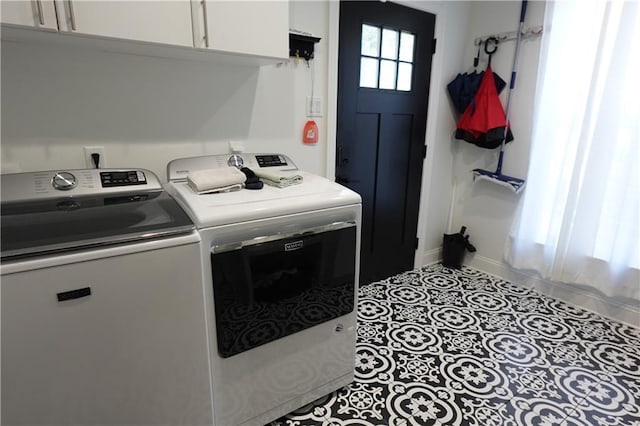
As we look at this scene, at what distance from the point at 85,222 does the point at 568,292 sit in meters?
3.09

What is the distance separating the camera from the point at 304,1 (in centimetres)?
207

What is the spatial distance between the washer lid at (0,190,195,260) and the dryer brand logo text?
37cm

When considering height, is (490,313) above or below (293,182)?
below

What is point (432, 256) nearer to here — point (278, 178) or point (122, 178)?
point (278, 178)

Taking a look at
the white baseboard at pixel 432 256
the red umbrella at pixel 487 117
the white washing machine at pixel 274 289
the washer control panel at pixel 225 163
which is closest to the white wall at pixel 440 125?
the white baseboard at pixel 432 256

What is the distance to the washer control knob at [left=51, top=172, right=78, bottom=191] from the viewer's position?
139cm

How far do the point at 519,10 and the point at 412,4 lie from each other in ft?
2.75

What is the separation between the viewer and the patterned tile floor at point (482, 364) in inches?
66.8

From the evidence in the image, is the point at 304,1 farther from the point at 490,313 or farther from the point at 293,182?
Result: the point at 490,313

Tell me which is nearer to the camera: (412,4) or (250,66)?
(250,66)

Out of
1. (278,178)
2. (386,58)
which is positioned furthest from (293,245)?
(386,58)

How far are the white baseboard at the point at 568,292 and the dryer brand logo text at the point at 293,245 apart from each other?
232cm

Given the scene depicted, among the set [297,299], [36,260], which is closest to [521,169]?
[297,299]

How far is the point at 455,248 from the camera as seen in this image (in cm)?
321
